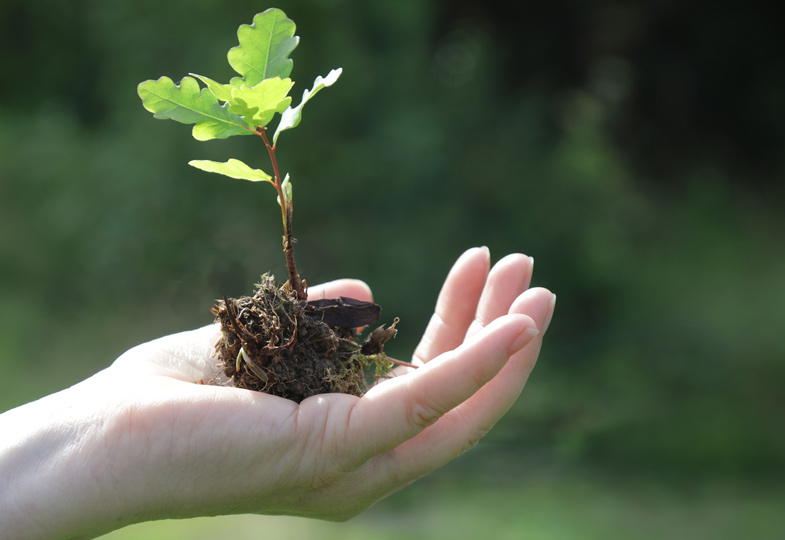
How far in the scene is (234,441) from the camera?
124cm

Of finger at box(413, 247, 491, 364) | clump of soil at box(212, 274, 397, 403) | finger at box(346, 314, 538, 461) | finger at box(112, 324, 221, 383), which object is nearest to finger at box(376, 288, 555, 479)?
finger at box(346, 314, 538, 461)

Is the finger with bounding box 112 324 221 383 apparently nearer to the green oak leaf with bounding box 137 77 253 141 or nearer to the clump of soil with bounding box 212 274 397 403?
the clump of soil with bounding box 212 274 397 403

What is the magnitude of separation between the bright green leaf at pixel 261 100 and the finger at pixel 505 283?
633 mm

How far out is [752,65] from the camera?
19.2 feet

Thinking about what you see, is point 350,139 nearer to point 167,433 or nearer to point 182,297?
point 182,297

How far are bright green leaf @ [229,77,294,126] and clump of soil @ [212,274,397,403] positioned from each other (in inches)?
14.7

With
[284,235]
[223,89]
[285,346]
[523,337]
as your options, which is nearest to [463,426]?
[523,337]

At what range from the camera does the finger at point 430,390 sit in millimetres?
1180

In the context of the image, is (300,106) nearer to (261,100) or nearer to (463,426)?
(261,100)

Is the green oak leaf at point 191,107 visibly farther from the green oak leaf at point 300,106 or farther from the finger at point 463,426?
the finger at point 463,426

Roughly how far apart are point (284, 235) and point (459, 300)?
1.86 feet

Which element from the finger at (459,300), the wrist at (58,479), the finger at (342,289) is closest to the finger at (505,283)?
the finger at (459,300)

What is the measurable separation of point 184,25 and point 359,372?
3189 mm

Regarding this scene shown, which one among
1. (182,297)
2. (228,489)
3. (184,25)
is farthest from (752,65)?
(228,489)
